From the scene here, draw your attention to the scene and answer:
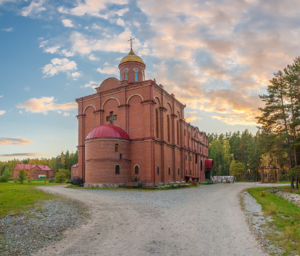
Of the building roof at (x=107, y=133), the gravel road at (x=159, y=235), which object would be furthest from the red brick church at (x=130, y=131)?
the gravel road at (x=159, y=235)

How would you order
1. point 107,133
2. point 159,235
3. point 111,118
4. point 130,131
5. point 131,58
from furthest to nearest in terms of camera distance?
point 131,58, point 111,118, point 130,131, point 107,133, point 159,235

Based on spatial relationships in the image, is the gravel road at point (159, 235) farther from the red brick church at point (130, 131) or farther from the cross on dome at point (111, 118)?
the cross on dome at point (111, 118)

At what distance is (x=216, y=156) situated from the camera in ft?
267

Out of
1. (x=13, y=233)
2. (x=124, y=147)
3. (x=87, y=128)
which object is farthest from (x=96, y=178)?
(x=13, y=233)

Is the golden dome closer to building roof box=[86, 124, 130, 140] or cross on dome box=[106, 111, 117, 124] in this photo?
cross on dome box=[106, 111, 117, 124]

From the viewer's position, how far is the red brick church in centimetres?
2880

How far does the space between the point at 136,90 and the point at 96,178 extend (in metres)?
11.8

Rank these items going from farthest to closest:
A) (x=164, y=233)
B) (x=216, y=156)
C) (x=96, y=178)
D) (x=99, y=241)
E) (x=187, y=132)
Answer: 1. (x=216, y=156)
2. (x=187, y=132)
3. (x=96, y=178)
4. (x=164, y=233)
5. (x=99, y=241)

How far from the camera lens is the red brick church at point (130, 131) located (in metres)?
28.8

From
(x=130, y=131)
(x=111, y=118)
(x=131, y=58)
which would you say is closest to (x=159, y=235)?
(x=130, y=131)

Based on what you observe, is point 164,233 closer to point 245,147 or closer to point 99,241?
point 99,241

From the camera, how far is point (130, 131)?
3161 centimetres

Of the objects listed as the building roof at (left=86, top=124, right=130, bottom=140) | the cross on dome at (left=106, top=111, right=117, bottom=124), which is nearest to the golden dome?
the cross on dome at (left=106, top=111, right=117, bottom=124)

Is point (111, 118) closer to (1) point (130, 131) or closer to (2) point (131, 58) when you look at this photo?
(1) point (130, 131)
